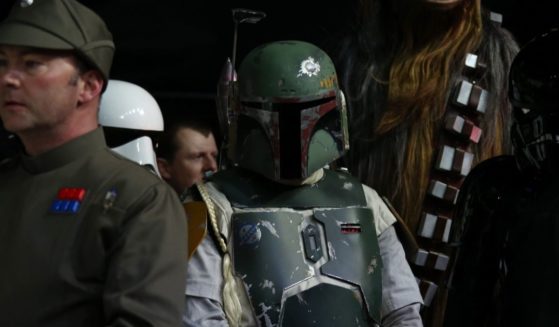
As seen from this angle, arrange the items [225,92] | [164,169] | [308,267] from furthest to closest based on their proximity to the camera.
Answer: [164,169] < [225,92] < [308,267]

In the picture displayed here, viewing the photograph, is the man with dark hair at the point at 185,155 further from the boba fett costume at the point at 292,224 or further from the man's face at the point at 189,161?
the boba fett costume at the point at 292,224

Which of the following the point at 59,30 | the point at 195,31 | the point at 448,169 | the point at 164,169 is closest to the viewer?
the point at 59,30

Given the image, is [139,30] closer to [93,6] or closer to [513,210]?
[93,6]

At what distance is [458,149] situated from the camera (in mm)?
4062

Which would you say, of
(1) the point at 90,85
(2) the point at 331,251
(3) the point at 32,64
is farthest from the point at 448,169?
(3) the point at 32,64

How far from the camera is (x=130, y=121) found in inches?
162

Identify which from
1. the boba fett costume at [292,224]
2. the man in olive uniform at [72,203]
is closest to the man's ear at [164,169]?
the boba fett costume at [292,224]

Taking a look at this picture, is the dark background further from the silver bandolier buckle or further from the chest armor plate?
the chest armor plate

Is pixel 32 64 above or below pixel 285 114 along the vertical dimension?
above

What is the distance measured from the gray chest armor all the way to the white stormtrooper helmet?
19.5 inches

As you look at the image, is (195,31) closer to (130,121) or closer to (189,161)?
(189,161)

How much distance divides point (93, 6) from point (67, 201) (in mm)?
2966

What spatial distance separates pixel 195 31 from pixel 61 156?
3.02 metres

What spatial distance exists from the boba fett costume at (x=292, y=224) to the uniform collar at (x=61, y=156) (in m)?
0.57
